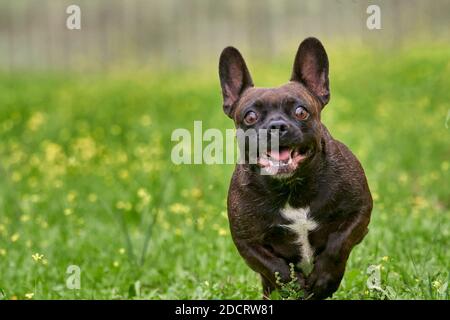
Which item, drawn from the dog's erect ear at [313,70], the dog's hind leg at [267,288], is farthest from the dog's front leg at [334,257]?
the dog's erect ear at [313,70]

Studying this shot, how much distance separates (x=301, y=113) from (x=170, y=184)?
5.18 m

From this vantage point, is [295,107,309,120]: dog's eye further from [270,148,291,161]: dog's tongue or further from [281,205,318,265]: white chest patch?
[281,205,318,265]: white chest patch

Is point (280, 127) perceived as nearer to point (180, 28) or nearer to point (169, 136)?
point (169, 136)

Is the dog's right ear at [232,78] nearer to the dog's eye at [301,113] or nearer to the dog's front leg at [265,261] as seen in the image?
the dog's eye at [301,113]

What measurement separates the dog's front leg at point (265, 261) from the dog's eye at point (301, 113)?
0.75 meters

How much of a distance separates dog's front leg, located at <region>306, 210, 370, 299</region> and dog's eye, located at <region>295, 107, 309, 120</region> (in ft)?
2.03

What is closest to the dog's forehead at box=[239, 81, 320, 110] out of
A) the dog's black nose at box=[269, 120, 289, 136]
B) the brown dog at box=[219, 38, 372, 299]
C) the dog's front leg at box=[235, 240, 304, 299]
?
the brown dog at box=[219, 38, 372, 299]

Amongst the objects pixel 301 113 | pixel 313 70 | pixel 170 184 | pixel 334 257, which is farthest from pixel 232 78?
pixel 170 184

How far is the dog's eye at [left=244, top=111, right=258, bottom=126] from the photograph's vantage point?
4875 mm

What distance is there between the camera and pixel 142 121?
1310 centimetres

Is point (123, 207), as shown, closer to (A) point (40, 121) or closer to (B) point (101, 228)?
(B) point (101, 228)

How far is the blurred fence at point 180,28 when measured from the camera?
700 inches

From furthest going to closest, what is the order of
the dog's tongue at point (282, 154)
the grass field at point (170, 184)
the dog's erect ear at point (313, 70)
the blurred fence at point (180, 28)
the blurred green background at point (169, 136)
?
the blurred fence at point (180, 28) → the blurred green background at point (169, 136) → the grass field at point (170, 184) → the dog's erect ear at point (313, 70) → the dog's tongue at point (282, 154)
